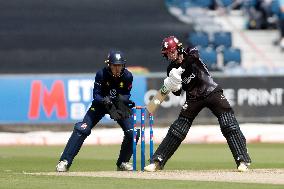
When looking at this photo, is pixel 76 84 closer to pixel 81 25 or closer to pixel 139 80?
pixel 139 80

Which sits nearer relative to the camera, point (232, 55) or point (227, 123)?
point (227, 123)

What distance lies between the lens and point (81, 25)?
34.2 meters

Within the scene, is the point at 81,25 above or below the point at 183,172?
above

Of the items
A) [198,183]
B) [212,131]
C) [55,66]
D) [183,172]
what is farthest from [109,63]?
[55,66]

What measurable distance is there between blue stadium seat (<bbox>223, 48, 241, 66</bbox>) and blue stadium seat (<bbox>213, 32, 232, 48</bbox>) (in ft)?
1.59

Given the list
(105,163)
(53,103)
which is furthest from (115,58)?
(53,103)

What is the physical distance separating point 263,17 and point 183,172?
21908 mm

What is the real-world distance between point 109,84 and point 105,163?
321 cm

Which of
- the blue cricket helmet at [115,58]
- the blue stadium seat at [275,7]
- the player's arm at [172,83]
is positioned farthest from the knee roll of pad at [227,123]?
the blue stadium seat at [275,7]

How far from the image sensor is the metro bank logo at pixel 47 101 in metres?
26.7

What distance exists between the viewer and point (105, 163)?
18.4 m

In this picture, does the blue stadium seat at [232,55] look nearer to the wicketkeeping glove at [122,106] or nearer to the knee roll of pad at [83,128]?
the wicketkeeping glove at [122,106]

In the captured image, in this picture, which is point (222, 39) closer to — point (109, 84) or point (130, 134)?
point (130, 134)

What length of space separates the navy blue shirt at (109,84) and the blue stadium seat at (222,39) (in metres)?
18.6
